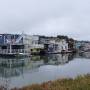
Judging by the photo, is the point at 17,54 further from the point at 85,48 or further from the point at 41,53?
the point at 85,48

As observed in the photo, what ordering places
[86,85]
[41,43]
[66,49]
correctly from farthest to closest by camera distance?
[66,49], [41,43], [86,85]

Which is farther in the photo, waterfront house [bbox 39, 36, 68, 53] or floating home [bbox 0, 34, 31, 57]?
waterfront house [bbox 39, 36, 68, 53]

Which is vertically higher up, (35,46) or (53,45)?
(53,45)

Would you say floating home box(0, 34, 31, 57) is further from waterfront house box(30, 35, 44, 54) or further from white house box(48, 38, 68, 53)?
white house box(48, 38, 68, 53)

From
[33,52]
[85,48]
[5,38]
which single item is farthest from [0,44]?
[85,48]

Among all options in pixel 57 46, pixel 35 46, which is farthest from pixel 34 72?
pixel 57 46

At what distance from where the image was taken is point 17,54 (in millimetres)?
76375

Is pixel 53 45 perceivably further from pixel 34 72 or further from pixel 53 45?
pixel 34 72

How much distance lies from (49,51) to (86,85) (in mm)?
79010

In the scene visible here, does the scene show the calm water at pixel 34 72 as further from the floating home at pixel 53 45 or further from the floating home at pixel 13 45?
the floating home at pixel 53 45

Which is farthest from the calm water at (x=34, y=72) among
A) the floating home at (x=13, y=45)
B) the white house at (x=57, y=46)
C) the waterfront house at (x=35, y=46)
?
the white house at (x=57, y=46)

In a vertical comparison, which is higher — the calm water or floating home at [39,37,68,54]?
floating home at [39,37,68,54]

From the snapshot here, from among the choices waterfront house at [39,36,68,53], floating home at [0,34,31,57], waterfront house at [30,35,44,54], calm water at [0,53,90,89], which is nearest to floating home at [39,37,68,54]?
waterfront house at [39,36,68,53]

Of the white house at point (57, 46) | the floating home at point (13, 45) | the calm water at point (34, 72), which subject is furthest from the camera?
the white house at point (57, 46)
